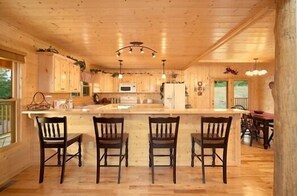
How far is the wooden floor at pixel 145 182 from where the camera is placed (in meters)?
3.25

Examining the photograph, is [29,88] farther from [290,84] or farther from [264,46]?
[264,46]

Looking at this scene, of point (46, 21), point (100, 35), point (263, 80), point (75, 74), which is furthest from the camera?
point (263, 80)

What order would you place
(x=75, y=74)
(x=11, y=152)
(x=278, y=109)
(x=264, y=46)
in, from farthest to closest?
(x=75, y=74) < (x=264, y=46) < (x=11, y=152) < (x=278, y=109)

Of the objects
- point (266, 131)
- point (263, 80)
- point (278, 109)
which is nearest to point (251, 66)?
point (263, 80)

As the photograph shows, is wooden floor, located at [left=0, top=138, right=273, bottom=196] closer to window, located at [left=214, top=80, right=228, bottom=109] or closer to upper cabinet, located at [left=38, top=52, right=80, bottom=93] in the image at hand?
upper cabinet, located at [left=38, top=52, right=80, bottom=93]

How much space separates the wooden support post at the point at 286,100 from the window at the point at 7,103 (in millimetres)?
3721

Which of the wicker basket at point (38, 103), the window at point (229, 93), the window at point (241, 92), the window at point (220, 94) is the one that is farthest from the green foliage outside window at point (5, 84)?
the window at point (241, 92)

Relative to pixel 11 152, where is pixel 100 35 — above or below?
above

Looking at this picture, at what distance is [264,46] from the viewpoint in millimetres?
5312

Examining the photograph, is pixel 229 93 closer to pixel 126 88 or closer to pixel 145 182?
pixel 126 88

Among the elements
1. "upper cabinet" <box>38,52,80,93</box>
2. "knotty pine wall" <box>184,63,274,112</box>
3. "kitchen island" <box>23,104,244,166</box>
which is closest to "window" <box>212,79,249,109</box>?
"knotty pine wall" <box>184,63,274,112</box>

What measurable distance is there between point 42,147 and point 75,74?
8.23 ft

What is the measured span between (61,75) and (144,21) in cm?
233

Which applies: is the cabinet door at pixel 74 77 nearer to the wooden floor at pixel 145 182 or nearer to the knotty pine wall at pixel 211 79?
the wooden floor at pixel 145 182
